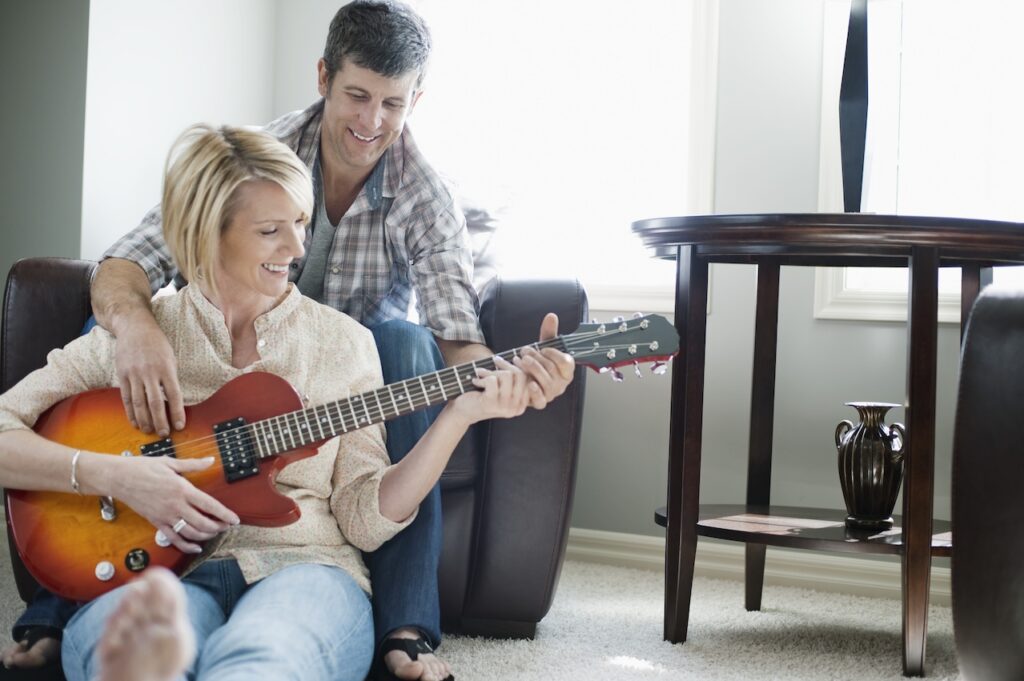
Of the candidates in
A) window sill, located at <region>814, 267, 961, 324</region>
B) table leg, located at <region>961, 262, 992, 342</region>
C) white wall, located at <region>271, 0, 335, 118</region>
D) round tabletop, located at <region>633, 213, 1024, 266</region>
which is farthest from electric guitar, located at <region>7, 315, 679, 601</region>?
white wall, located at <region>271, 0, 335, 118</region>

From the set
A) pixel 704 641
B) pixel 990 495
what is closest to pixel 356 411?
pixel 990 495

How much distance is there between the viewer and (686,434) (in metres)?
1.72

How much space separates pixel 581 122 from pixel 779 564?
1171 millimetres

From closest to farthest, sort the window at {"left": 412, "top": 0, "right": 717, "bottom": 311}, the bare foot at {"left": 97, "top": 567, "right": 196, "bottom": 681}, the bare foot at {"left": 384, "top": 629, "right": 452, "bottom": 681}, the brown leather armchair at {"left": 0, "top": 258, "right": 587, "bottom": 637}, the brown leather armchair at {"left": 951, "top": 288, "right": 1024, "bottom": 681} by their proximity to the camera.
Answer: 1. the bare foot at {"left": 97, "top": 567, "right": 196, "bottom": 681}
2. the brown leather armchair at {"left": 951, "top": 288, "right": 1024, "bottom": 681}
3. the bare foot at {"left": 384, "top": 629, "right": 452, "bottom": 681}
4. the brown leather armchair at {"left": 0, "top": 258, "right": 587, "bottom": 637}
5. the window at {"left": 412, "top": 0, "right": 717, "bottom": 311}

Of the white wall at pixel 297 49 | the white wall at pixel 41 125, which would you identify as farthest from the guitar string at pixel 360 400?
the white wall at pixel 297 49

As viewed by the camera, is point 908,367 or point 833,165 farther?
point 833,165

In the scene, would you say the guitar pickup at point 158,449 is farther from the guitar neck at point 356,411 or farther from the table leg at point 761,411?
the table leg at point 761,411

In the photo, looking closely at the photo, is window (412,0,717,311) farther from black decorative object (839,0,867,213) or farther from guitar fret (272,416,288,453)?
guitar fret (272,416,288,453)

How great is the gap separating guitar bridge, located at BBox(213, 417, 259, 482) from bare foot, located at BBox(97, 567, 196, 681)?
55 cm

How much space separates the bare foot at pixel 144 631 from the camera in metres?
0.71

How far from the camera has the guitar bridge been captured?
4.16ft

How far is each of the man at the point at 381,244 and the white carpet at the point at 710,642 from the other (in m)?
0.29

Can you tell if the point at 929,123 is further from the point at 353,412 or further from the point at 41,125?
the point at 41,125

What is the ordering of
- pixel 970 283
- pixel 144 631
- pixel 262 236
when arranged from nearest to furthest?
1. pixel 144 631
2. pixel 262 236
3. pixel 970 283
